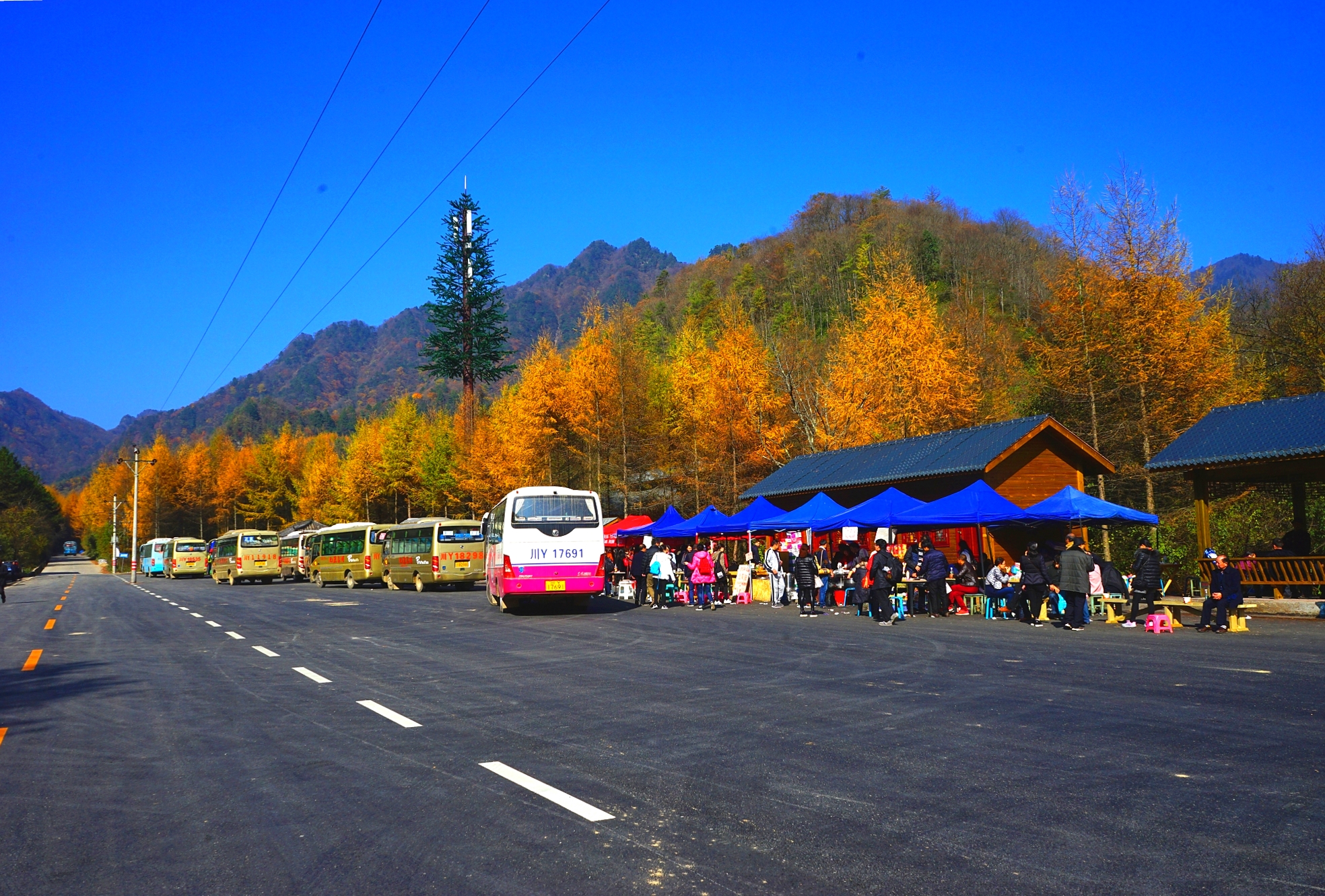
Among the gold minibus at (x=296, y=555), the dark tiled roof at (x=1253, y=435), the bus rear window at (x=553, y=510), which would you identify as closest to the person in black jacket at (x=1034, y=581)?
the dark tiled roof at (x=1253, y=435)

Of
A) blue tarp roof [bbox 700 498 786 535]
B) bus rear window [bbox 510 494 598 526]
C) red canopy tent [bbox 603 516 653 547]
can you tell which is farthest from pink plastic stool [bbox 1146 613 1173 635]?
red canopy tent [bbox 603 516 653 547]

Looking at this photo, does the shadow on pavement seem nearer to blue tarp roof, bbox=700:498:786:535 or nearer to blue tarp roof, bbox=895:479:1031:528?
blue tarp roof, bbox=895:479:1031:528

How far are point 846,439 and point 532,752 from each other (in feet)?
124

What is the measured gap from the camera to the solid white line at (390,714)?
360 inches

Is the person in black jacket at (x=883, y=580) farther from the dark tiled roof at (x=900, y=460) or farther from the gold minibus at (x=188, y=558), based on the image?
the gold minibus at (x=188, y=558)

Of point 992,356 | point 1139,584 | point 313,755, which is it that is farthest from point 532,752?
point 992,356

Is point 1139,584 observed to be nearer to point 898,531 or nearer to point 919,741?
point 898,531

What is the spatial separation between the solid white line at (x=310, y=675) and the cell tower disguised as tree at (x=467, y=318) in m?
51.0

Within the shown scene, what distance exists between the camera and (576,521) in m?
25.2

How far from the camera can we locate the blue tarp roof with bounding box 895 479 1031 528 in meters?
24.7

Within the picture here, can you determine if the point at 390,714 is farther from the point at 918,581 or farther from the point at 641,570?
the point at 641,570

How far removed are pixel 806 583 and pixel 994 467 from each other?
965 cm

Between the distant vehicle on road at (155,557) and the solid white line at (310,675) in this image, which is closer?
the solid white line at (310,675)

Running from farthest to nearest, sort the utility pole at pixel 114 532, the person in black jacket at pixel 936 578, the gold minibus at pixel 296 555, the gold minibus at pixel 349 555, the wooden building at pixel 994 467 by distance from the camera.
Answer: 1. the utility pole at pixel 114 532
2. the gold minibus at pixel 296 555
3. the gold minibus at pixel 349 555
4. the wooden building at pixel 994 467
5. the person in black jacket at pixel 936 578
